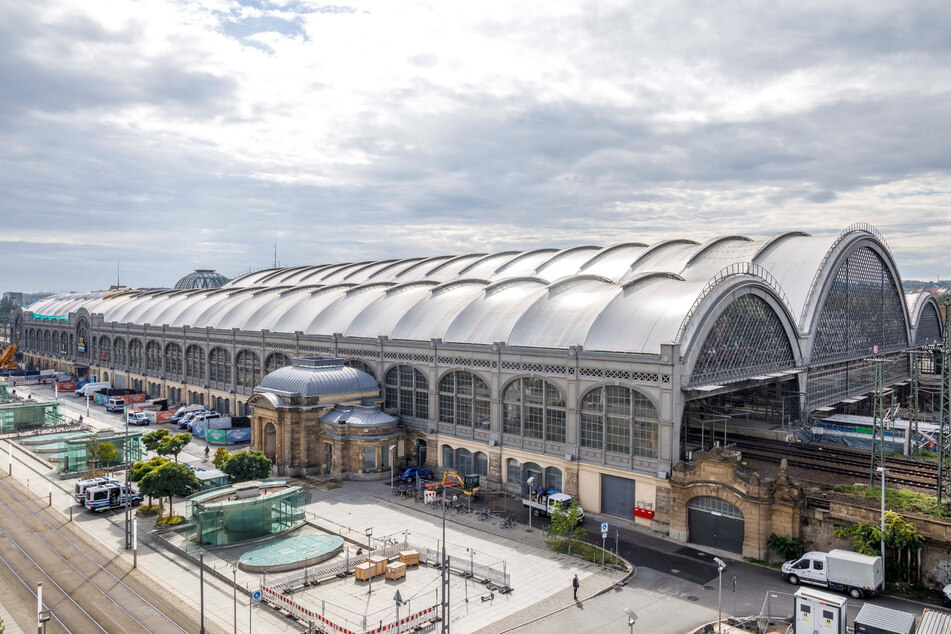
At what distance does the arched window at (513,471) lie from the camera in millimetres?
47844

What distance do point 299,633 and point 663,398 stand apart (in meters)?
A: 24.5

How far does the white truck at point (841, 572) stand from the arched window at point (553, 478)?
15.9 m

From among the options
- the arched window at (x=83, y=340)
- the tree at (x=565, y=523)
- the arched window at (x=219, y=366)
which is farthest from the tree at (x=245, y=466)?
the arched window at (x=83, y=340)

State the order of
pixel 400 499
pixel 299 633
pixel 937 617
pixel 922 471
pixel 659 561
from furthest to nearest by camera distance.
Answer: pixel 400 499 < pixel 922 471 < pixel 659 561 < pixel 299 633 < pixel 937 617

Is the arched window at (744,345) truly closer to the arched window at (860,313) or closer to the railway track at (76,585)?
the arched window at (860,313)

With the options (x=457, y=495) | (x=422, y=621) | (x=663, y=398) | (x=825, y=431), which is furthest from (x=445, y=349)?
(x=825, y=431)

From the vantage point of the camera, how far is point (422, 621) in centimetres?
2853

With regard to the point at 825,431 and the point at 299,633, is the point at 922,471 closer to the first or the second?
the point at 825,431

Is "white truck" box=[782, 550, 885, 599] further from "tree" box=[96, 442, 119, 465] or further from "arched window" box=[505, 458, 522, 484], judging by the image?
"tree" box=[96, 442, 119, 465]

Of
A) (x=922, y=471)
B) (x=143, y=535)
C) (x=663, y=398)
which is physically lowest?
(x=143, y=535)

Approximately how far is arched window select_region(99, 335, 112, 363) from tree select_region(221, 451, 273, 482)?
70.0m

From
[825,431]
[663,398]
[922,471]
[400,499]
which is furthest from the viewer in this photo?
[825,431]

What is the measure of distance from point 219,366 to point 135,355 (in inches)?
1046

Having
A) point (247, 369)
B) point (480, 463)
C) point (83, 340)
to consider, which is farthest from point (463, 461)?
point (83, 340)
